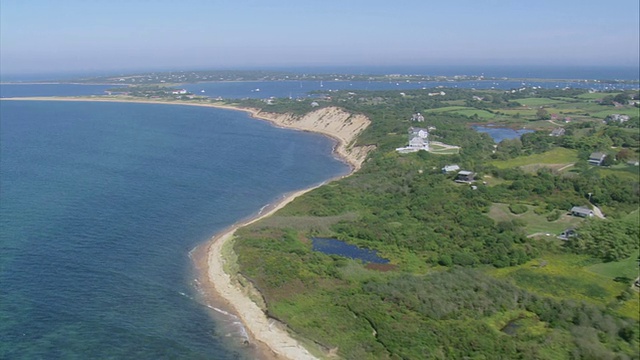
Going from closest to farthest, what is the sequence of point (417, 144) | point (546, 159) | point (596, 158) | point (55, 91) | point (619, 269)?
point (619, 269) < point (596, 158) < point (546, 159) < point (417, 144) < point (55, 91)

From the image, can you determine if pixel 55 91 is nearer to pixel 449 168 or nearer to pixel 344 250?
pixel 449 168

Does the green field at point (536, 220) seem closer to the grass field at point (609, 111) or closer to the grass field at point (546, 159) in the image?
the grass field at point (546, 159)

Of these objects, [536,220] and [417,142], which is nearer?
[536,220]

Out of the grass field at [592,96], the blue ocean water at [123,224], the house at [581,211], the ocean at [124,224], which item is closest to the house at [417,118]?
the blue ocean water at [123,224]

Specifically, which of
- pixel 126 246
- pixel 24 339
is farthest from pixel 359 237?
pixel 24 339

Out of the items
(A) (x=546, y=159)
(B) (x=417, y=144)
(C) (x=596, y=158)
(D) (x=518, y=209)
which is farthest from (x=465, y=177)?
(B) (x=417, y=144)

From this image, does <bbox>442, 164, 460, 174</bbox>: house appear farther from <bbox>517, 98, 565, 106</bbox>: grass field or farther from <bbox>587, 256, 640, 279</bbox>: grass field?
<bbox>517, 98, 565, 106</bbox>: grass field

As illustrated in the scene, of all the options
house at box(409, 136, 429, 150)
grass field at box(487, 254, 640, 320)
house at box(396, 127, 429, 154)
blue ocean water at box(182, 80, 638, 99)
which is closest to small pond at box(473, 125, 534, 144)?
house at box(396, 127, 429, 154)
